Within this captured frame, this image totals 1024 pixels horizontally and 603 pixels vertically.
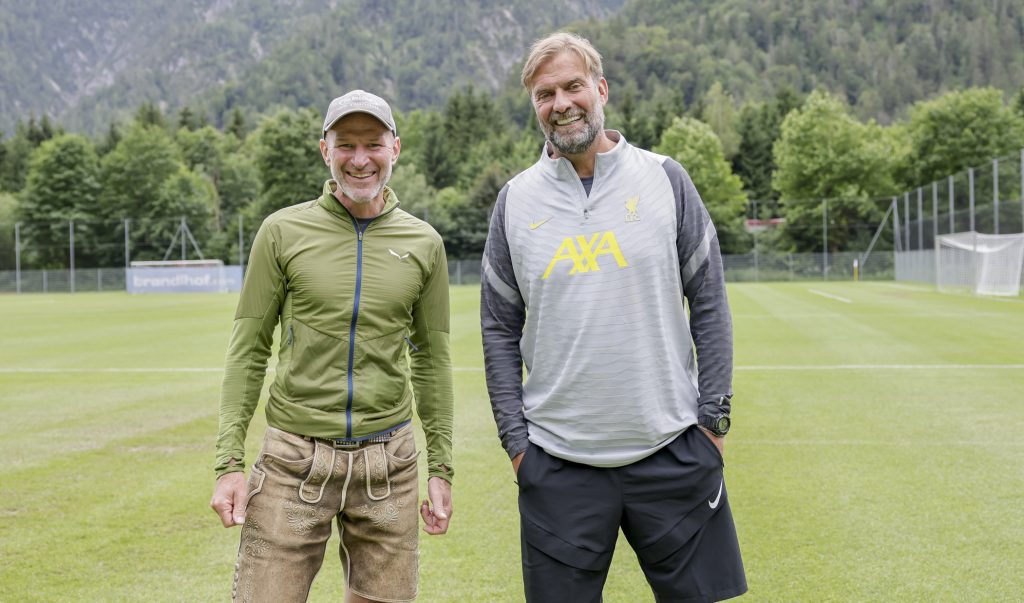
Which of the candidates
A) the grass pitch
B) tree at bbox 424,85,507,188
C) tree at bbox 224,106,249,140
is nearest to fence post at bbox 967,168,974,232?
the grass pitch

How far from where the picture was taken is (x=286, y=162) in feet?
239

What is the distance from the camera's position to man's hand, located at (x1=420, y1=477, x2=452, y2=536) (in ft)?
10.4

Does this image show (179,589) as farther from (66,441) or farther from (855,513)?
(66,441)

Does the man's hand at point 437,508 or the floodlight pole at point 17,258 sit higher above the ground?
the floodlight pole at point 17,258

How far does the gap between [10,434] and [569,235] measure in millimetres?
7141

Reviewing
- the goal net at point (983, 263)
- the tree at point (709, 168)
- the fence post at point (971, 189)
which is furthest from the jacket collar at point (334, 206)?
the tree at point (709, 168)

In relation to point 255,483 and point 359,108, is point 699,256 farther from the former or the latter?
point 255,483

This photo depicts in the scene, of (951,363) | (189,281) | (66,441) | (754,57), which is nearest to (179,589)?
(66,441)

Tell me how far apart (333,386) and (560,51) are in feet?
3.90

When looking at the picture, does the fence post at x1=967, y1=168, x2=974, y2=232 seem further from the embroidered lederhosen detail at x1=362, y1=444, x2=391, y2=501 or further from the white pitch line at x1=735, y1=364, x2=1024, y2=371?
the embroidered lederhosen detail at x1=362, y1=444, x2=391, y2=501

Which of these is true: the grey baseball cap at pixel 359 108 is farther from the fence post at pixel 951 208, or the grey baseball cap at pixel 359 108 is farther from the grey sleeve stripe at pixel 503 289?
the fence post at pixel 951 208

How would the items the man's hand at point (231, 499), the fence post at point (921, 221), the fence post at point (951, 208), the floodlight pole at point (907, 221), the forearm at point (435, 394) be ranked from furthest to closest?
the floodlight pole at point (907, 221), the fence post at point (921, 221), the fence post at point (951, 208), the forearm at point (435, 394), the man's hand at point (231, 499)

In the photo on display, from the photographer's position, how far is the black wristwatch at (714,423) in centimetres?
283

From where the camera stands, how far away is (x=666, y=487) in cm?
282
